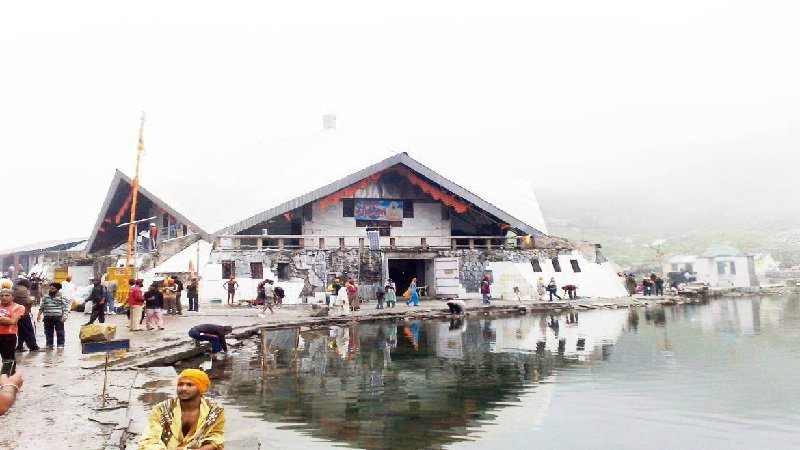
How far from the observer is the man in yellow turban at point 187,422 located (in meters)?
4.14

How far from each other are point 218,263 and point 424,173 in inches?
435

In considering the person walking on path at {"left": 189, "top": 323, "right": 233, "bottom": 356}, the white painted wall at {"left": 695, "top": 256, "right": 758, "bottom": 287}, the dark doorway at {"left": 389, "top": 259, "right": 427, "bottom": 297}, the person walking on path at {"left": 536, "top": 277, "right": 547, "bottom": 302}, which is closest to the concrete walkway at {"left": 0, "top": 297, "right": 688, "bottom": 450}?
the person walking on path at {"left": 189, "top": 323, "right": 233, "bottom": 356}

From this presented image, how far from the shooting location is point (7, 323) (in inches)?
346

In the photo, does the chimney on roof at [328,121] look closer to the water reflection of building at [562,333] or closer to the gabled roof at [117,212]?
the gabled roof at [117,212]

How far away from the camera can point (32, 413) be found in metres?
6.92

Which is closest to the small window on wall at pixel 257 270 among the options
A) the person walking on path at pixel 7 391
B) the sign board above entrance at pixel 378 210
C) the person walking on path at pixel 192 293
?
the person walking on path at pixel 192 293

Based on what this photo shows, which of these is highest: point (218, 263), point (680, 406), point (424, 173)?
point (424, 173)

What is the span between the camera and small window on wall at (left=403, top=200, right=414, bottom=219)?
1307 inches

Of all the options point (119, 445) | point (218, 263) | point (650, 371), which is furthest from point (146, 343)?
point (218, 263)

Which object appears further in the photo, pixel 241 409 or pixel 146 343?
pixel 146 343

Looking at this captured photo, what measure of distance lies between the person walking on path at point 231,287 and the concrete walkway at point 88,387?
5854 millimetres

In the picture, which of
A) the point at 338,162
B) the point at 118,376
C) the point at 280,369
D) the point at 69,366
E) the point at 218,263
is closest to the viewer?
the point at 118,376

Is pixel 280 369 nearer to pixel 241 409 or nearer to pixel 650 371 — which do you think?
pixel 241 409

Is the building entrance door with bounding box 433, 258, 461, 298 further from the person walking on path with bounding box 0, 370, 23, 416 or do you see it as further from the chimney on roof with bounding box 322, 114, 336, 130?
the person walking on path with bounding box 0, 370, 23, 416
